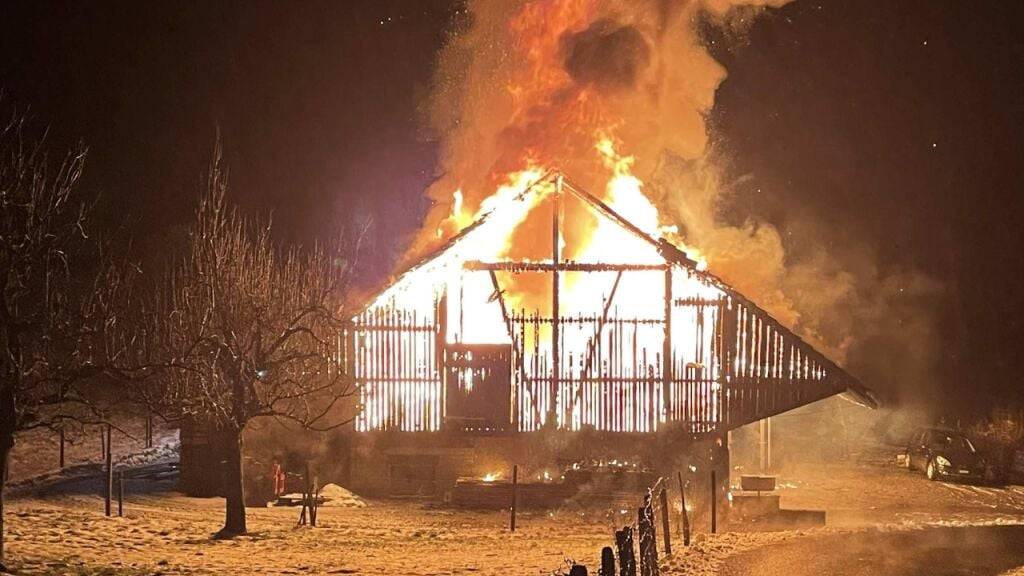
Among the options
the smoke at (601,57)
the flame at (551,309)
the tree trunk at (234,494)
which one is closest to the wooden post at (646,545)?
the tree trunk at (234,494)

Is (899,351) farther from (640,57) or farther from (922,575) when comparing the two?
(922,575)

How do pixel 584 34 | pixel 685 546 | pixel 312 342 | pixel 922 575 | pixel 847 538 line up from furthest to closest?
pixel 584 34 < pixel 312 342 < pixel 847 538 < pixel 685 546 < pixel 922 575

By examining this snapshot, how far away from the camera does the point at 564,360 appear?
29.0 meters

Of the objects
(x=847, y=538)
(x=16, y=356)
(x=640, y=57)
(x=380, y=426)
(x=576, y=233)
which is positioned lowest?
(x=847, y=538)

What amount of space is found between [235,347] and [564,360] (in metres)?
9.66

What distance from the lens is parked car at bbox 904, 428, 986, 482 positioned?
1335 inches

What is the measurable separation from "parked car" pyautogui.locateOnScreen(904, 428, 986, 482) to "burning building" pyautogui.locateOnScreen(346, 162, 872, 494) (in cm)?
715

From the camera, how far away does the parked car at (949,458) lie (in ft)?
111

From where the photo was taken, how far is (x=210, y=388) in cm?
2486

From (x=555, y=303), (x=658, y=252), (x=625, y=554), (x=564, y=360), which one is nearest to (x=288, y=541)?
(x=564, y=360)

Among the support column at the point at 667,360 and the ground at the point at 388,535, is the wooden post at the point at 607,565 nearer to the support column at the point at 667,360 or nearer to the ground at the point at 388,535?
the ground at the point at 388,535

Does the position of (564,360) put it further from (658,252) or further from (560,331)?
(658,252)

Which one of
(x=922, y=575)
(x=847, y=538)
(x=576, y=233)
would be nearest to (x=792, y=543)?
(x=847, y=538)

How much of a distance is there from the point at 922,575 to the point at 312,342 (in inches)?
625
